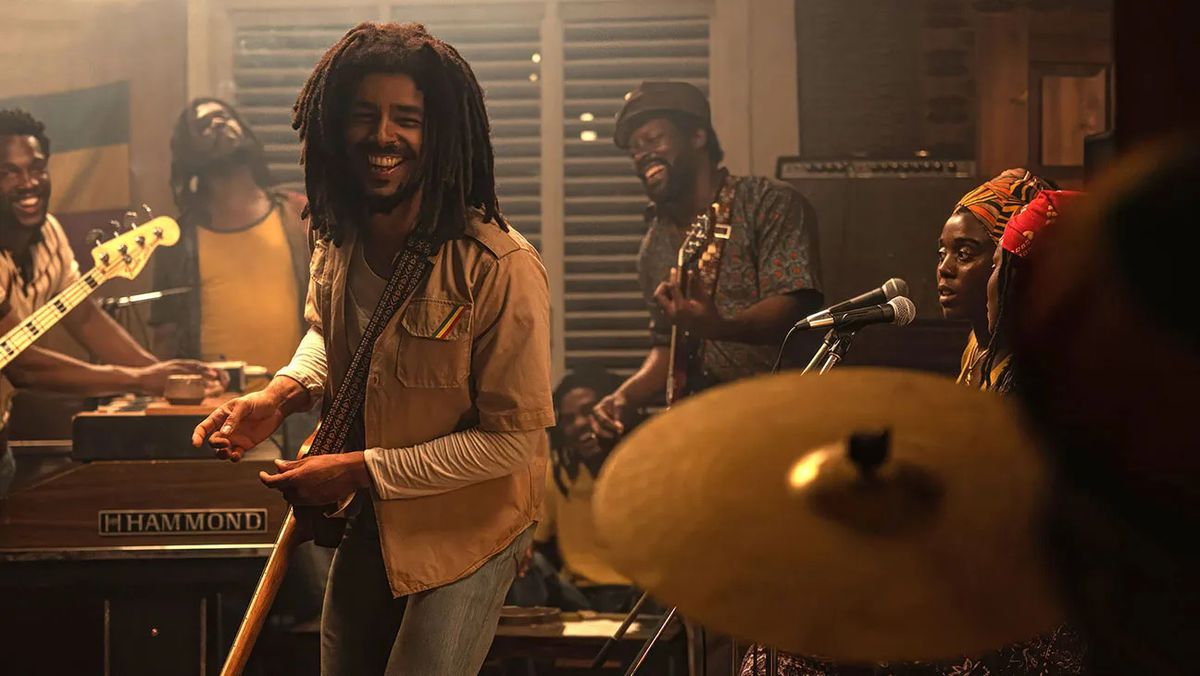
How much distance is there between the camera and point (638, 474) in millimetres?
1530

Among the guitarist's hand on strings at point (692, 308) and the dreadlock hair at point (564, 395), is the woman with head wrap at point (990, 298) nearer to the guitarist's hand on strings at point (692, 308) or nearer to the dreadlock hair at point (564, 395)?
the guitarist's hand on strings at point (692, 308)

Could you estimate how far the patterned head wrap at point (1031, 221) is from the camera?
2.86 metres

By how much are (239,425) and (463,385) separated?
0.47m

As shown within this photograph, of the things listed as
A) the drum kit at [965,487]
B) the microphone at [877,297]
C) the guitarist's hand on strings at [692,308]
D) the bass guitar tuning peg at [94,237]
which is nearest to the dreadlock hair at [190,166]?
the bass guitar tuning peg at [94,237]

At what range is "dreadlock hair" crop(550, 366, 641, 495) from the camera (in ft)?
12.4

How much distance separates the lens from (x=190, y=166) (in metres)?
3.85

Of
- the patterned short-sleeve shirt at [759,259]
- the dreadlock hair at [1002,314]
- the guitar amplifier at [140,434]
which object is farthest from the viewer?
the patterned short-sleeve shirt at [759,259]

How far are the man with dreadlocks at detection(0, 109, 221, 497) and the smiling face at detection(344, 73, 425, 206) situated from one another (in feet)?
4.37

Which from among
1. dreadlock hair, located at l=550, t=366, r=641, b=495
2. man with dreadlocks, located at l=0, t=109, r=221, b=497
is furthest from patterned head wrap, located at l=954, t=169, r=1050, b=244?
man with dreadlocks, located at l=0, t=109, r=221, b=497

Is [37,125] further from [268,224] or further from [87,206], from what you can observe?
[268,224]

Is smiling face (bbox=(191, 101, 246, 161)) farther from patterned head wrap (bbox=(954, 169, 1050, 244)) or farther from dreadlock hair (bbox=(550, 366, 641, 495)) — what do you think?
patterned head wrap (bbox=(954, 169, 1050, 244))

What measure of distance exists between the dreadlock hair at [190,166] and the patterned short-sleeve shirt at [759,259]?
1.41m

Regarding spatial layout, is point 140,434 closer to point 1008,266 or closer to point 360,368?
point 360,368

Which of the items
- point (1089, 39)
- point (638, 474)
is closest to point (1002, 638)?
point (638, 474)
